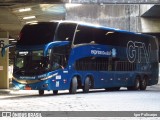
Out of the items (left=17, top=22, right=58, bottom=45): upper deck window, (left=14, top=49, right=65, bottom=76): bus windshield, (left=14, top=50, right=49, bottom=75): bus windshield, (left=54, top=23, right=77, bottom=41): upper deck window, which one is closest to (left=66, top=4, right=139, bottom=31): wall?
(left=54, top=23, right=77, bottom=41): upper deck window

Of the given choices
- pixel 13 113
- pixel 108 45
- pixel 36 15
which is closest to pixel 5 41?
pixel 36 15

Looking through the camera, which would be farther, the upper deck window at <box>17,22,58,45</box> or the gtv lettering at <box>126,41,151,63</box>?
the gtv lettering at <box>126,41,151,63</box>

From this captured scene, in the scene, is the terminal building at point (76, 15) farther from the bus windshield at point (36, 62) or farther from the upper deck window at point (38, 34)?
the bus windshield at point (36, 62)

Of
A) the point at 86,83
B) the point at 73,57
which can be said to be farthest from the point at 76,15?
the point at 73,57

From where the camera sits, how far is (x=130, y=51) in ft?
102

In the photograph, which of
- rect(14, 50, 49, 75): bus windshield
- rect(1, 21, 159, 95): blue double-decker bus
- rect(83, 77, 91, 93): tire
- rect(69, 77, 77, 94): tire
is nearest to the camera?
rect(14, 50, 49, 75): bus windshield

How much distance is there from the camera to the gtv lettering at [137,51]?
30891mm

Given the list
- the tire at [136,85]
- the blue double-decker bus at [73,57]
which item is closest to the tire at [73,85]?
the blue double-decker bus at [73,57]

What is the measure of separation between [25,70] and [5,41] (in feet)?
25.5

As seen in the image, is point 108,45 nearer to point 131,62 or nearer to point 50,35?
point 131,62

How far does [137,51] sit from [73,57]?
780 centimetres

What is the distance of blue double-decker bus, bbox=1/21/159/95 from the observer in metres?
23.8

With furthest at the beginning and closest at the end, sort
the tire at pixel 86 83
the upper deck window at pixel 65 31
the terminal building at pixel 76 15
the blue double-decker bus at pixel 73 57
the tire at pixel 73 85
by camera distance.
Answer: the tire at pixel 86 83
the tire at pixel 73 85
the upper deck window at pixel 65 31
the terminal building at pixel 76 15
the blue double-decker bus at pixel 73 57

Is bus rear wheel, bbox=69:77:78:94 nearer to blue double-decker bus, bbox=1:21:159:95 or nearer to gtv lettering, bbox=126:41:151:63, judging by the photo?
blue double-decker bus, bbox=1:21:159:95
